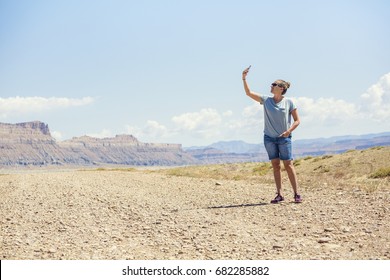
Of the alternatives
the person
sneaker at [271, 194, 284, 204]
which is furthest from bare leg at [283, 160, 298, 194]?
sneaker at [271, 194, 284, 204]

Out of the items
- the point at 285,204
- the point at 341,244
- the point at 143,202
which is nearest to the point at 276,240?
the point at 341,244

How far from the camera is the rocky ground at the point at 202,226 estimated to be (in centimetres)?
554

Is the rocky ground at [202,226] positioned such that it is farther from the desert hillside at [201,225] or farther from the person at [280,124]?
the person at [280,124]

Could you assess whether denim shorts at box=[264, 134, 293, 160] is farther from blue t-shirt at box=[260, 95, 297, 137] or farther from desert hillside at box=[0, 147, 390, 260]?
desert hillside at box=[0, 147, 390, 260]

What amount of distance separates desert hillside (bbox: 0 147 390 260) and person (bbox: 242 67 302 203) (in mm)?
919

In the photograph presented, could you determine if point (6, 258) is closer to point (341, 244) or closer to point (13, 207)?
point (341, 244)

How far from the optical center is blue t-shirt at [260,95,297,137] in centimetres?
934

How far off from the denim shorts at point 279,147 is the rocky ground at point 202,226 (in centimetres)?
106

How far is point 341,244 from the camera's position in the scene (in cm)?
569

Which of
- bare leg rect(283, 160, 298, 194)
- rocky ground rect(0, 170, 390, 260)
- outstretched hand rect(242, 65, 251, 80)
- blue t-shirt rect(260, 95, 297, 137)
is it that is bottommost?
rocky ground rect(0, 170, 390, 260)

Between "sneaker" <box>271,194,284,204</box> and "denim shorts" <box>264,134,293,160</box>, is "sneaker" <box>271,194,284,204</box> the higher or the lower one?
the lower one

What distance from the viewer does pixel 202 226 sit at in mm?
7137

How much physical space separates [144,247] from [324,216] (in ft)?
11.1

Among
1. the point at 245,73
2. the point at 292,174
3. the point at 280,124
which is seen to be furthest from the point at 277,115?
the point at 292,174
